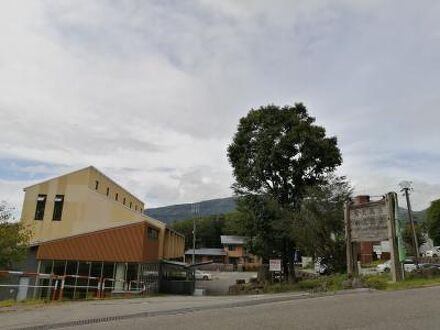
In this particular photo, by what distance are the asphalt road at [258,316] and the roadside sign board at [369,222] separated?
314 inches

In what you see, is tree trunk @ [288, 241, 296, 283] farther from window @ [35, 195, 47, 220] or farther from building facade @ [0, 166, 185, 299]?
window @ [35, 195, 47, 220]

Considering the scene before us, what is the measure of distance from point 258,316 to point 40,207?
105 feet

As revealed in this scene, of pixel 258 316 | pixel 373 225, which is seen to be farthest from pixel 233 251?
pixel 258 316

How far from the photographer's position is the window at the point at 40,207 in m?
36.8

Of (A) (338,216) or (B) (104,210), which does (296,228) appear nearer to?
(A) (338,216)

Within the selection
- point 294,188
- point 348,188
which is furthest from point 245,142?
point 348,188

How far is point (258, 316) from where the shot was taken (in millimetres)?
9500

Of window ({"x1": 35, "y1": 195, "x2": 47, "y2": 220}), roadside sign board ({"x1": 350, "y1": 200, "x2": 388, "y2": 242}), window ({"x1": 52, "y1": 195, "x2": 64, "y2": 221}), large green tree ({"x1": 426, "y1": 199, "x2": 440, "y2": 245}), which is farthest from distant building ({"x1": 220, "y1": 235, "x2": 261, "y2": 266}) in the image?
roadside sign board ({"x1": 350, "y1": 200, "x2": 388, "y2": 242})

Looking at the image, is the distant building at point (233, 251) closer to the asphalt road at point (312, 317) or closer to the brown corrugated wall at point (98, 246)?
→ the brown corrugated wall at point (98, 246)

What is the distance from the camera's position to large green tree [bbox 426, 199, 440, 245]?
7644cm

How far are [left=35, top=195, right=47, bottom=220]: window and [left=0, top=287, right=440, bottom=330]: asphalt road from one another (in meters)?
26.9

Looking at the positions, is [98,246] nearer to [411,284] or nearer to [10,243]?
[10,243]

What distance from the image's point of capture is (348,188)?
29.2 m

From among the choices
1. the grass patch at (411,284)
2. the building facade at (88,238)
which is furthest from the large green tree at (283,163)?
the grass patch at (411,284)
